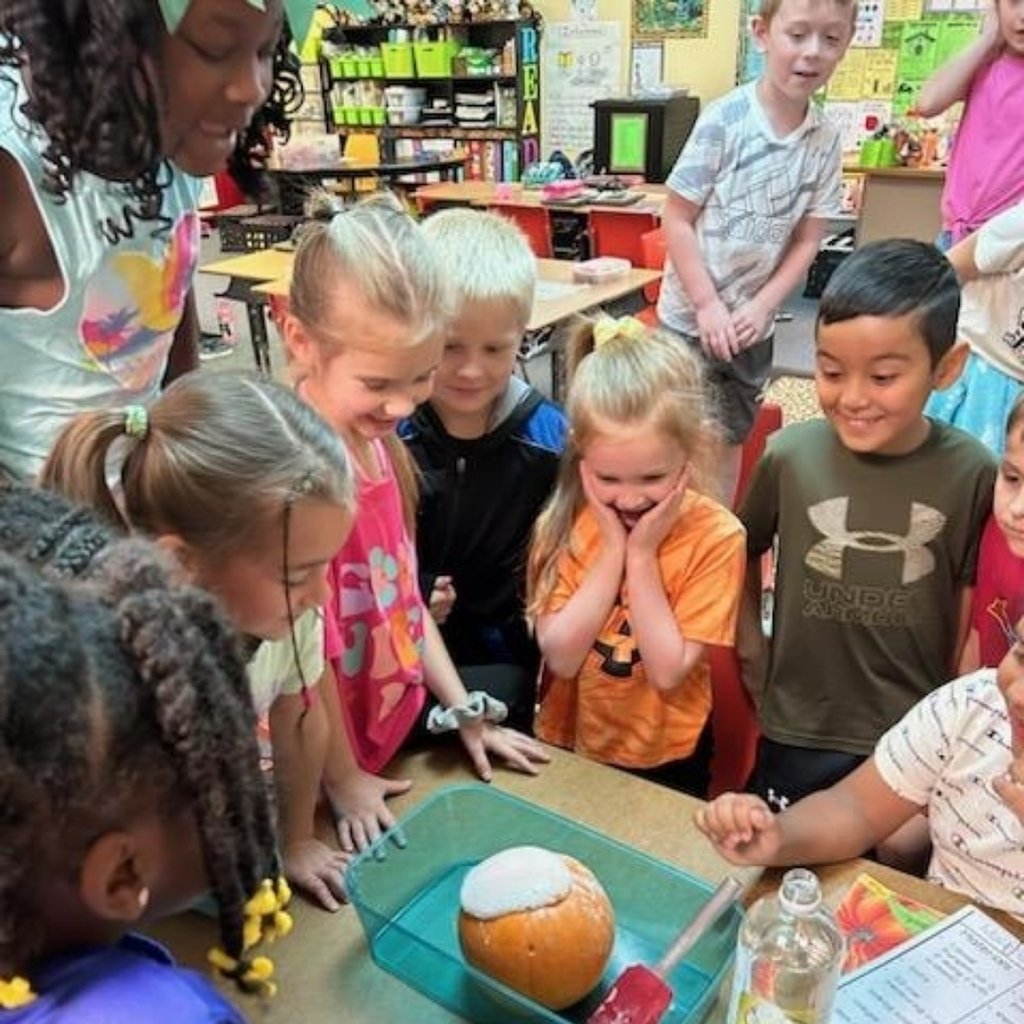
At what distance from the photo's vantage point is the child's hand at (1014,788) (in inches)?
34.4

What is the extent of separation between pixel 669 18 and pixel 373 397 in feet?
19.2

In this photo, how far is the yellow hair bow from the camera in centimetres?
139

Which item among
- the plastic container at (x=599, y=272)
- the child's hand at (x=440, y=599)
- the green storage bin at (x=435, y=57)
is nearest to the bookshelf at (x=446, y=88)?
the green storage bin at (x=435, y=57)

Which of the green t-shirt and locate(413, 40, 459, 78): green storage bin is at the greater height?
Result: locate(413, 40, 459, 78): green storage bin

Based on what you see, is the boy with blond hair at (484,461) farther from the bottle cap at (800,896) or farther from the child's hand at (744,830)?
the bottle cap at (800,896)

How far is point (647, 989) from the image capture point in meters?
0.75

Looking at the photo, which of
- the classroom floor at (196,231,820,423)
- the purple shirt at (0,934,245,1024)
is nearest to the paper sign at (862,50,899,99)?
the classroom floor at (196,231,820,423)

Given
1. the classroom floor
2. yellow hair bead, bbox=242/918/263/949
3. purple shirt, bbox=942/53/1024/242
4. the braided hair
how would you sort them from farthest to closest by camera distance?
the classroom floor
purple shirt, bbox=942/53/1024/242
yellow hair bead, bbox=242/918/263/949
the braided hair

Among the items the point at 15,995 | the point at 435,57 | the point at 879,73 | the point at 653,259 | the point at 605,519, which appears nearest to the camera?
the point at 15,995

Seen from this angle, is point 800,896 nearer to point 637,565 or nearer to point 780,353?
point 637,565

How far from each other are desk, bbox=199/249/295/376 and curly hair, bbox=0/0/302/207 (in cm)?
265

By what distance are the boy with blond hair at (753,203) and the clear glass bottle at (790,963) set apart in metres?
1.52

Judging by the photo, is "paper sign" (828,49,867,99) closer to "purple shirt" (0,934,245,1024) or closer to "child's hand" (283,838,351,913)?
"child's hand" (283,838,351,913)

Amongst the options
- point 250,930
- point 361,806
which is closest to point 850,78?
point 361,806
